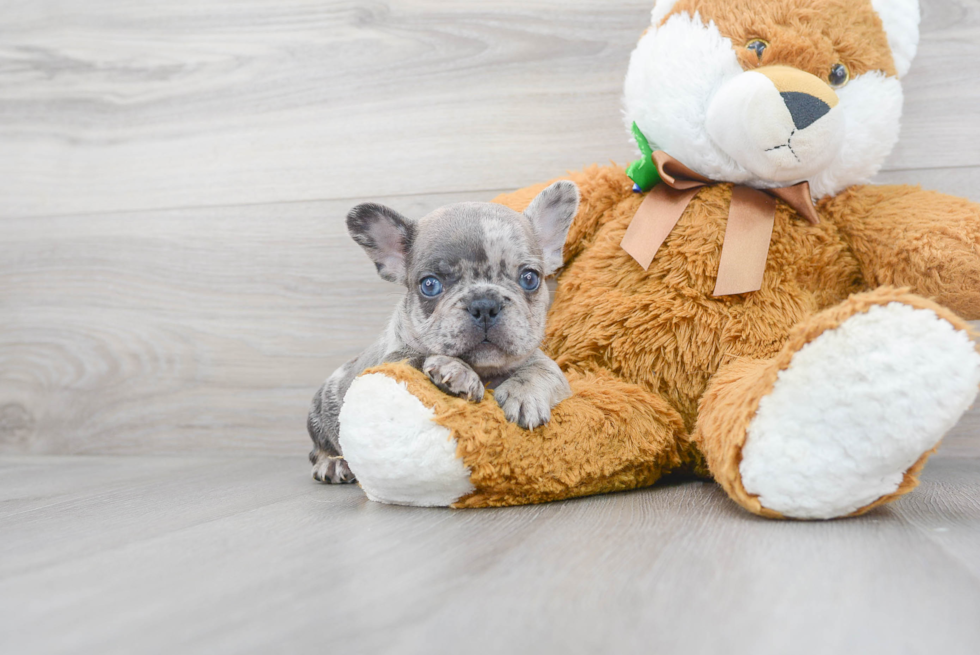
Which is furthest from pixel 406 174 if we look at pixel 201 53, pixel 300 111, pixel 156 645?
pixel 156 645

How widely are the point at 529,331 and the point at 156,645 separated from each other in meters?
0.70

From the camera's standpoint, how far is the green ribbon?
1.36 meters

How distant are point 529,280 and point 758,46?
1.80ft

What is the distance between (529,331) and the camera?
46.1 inches

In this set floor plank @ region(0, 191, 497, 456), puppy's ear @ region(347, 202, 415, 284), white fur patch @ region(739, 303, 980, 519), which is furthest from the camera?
floor plank @ region(0, 191, 497, 456)

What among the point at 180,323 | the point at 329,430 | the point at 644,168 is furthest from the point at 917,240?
the point at 180,323

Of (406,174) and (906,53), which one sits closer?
(906,53)

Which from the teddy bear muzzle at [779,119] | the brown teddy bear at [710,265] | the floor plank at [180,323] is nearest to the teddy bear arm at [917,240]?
the brown teddy bear at [710,265]

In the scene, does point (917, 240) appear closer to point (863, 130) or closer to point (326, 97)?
point (863, 130)

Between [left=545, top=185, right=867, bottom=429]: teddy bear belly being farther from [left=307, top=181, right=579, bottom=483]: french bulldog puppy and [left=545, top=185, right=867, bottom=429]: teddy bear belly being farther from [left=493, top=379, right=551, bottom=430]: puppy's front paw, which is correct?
[left=493, top=379, right=551, bottom=430]: puppy's front paw

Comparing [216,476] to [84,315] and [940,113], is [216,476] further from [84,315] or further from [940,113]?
[940,113]

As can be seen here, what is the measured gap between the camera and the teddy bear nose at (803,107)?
117cm

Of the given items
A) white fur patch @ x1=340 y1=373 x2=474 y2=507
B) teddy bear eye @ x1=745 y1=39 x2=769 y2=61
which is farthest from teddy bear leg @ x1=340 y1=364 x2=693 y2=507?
teddy bear eye @ x1=745 y1=39 x2=769 y2=61

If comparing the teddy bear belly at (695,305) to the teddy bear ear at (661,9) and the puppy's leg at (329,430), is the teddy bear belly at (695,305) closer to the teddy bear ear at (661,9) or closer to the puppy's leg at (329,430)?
the teddy bear ear at (661,9)
